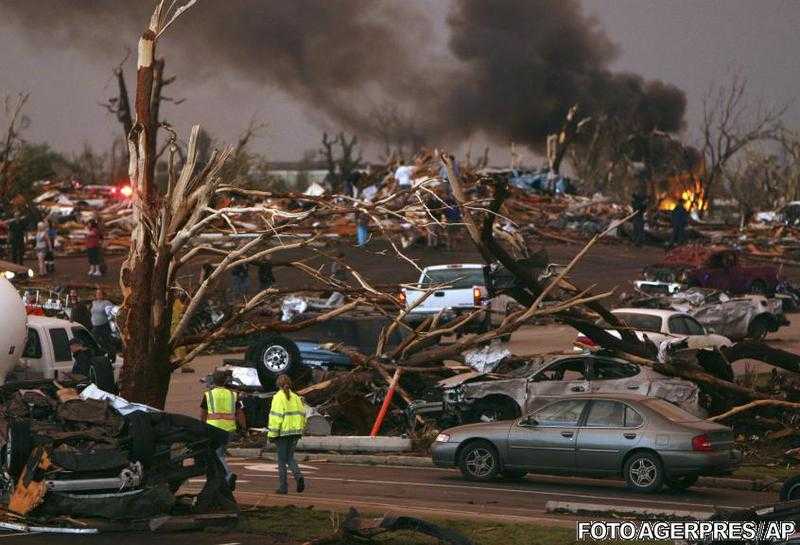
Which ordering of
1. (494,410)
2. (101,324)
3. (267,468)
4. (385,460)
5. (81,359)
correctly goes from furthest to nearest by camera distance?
(101,324)
(494,410)
(385,460)
(81,359)
(267,468)

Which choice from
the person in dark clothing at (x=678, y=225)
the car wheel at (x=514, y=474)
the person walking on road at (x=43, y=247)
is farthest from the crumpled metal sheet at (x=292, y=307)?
→ the person in dark clothing at (x=678, y=225)

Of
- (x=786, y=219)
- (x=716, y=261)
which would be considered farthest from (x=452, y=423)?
(x=786, y=219)

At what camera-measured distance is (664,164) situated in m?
80.3

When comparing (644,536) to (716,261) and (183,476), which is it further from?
(716,261)

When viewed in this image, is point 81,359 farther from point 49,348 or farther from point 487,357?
point 487,357

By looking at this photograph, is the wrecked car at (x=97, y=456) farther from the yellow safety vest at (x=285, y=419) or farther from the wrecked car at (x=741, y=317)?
the wrecked car at (x=741, y=317)

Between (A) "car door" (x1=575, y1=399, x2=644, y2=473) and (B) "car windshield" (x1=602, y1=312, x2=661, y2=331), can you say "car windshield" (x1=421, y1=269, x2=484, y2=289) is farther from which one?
(A) "car door" (x1=575, y1=399, x2=644, y2=473)

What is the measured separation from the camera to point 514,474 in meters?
19.5

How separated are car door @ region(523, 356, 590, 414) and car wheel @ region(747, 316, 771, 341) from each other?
1323cm

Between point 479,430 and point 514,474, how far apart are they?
30.2 inches

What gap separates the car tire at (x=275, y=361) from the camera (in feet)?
80.6

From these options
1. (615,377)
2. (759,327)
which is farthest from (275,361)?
(759,327)

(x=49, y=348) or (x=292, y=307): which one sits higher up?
(x=292, y=307)

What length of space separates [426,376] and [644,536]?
35.4 feet
